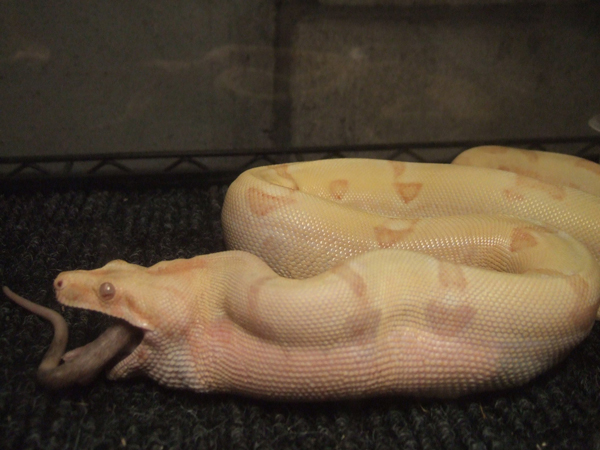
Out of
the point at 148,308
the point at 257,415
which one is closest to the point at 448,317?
the point at 257,415

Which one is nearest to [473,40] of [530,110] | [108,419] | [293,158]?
[530,110]

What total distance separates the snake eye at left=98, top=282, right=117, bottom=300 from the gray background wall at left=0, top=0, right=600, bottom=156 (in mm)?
1410

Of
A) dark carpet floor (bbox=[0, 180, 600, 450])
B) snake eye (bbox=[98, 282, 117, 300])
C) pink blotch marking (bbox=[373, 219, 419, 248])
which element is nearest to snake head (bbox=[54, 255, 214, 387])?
snake eye (bbox=[98, 282, 117, 300])

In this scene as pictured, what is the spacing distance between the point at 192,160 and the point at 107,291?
136 cm

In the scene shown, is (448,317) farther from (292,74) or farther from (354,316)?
(292,74)

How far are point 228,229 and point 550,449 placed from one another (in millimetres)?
1196

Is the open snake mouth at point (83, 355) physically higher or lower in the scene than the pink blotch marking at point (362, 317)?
lower

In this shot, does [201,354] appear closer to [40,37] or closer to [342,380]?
[342,380]

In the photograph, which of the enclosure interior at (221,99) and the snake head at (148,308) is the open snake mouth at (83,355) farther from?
the enclosure interior at (221,99)

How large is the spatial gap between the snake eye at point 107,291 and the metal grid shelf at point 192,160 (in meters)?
1.27

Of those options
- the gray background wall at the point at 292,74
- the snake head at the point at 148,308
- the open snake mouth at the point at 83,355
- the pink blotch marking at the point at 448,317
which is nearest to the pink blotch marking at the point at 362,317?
the pink blotch marking at the point at 448,317

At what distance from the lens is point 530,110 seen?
274 cm

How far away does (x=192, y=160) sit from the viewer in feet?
8.75

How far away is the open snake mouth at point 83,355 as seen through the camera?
53.7 inches
